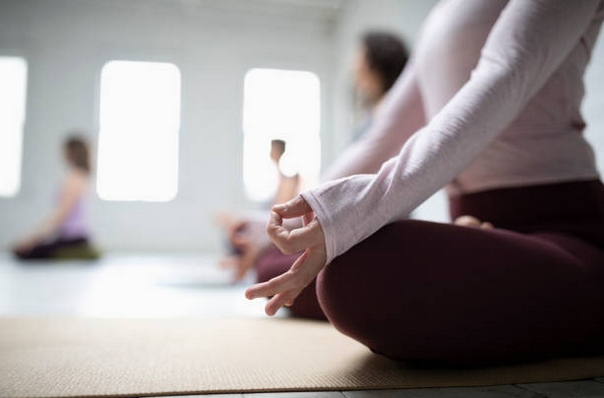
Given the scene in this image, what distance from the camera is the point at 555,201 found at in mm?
883

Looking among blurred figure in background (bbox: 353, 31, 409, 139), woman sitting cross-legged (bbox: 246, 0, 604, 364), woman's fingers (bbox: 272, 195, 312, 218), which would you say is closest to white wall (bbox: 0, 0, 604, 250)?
blurred figure in background (bbox: 353, 31, 409, 139)

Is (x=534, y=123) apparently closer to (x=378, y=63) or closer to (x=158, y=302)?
(x=378, y=63)

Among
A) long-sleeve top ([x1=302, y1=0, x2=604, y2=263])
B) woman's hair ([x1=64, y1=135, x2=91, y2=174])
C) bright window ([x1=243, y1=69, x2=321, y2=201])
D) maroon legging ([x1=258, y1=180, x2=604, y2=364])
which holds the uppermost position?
bright window ([x1=243, y1=69, x2=321, y2=201])

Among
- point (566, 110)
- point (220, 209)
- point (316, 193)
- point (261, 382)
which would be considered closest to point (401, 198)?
point (316, 193)

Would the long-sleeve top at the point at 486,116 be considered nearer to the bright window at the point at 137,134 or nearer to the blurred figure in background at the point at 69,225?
the blurred figure in background at the point at 69,225

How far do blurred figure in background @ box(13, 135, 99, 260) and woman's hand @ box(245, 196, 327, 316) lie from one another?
15.2 ft

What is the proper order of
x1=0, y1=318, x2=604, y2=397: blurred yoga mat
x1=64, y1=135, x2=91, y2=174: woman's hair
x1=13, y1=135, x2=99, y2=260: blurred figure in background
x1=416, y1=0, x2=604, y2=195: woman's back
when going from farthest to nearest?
x1=64, y1=135, x2=91, y2=174: woman's hair < x1=13, y1=135, x2=99, y2=260: blurred figure in background < x1=416, y1=0, x2=604, y2=195: woman's back < x1=0, y1=318, x2=604, y2=397: blurred yoga mat

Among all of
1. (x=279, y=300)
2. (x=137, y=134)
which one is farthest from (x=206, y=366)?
(x=137, y=134)

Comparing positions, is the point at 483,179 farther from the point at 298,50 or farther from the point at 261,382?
the point at 298,50

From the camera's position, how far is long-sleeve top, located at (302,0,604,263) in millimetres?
608

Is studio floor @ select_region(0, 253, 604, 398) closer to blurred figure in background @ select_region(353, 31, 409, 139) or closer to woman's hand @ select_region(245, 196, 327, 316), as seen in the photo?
woman's hand @ select_region(245, 196, 327, 316)

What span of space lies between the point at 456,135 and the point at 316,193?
0.22 m

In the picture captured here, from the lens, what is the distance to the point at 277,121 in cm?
678

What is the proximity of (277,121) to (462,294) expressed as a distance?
6.26 m
